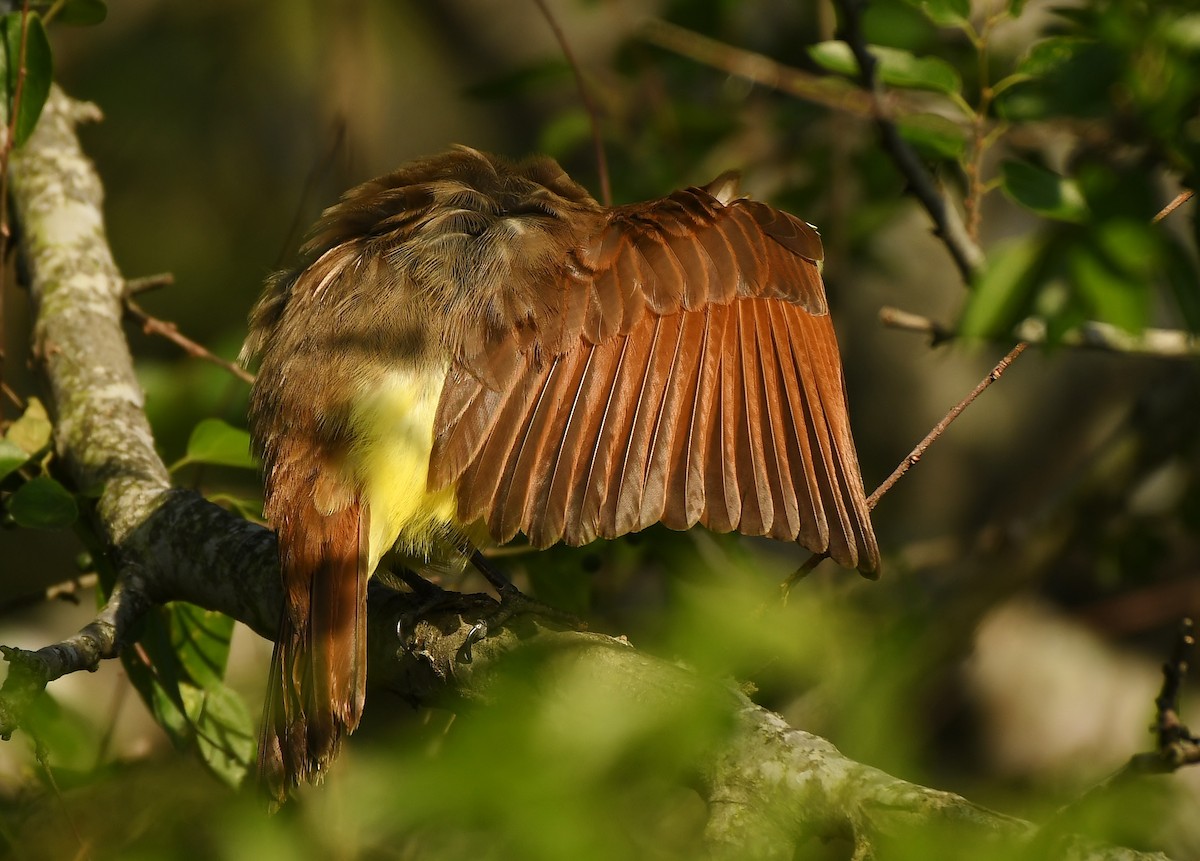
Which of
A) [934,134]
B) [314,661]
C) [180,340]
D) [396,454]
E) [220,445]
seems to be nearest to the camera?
[314,661]

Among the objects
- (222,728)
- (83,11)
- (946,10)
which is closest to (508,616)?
(222,728)

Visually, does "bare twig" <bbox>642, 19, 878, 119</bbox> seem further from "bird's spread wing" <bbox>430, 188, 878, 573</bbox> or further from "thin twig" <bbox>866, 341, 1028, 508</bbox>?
"thin twig" <bbox>866, 341, 1028, 508</bbox>

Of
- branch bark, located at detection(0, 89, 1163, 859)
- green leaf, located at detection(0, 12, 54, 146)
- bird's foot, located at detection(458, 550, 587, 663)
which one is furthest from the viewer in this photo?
green leaf, located at detection(0, 12, 54, 146)

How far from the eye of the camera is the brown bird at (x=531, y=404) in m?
2.63

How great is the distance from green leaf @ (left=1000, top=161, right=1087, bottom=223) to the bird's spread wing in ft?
2.07

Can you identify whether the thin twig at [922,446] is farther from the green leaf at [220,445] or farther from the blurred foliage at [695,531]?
the green leaf at [220,445]

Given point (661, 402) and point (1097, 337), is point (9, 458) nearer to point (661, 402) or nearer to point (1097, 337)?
point (661, 402)

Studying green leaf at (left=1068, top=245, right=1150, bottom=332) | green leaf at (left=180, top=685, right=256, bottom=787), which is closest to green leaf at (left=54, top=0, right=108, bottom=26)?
green leaf at (left=180, top=685, right=256, bottom=787)

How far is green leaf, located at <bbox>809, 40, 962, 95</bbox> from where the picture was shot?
10.1 feet

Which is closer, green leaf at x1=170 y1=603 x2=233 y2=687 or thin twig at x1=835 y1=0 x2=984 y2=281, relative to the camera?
thin twig at x1=835 y1=0 x2=984 y2=281

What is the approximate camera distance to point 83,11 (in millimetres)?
3229

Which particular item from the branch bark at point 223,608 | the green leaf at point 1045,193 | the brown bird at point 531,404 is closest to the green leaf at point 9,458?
the branch bark at point 223,608

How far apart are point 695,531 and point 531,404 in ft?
3.15

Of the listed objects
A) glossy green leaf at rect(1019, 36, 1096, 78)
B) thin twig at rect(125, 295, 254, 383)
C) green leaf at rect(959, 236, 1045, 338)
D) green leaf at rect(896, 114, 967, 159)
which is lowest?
thin twig at rect(125, 295, 254, 383)
